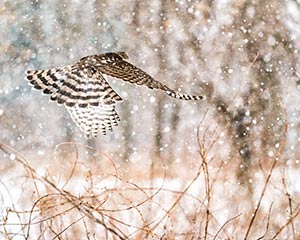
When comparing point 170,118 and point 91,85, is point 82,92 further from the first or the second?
point 170,118

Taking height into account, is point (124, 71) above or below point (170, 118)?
above

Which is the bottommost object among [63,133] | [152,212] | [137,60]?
[152,212]

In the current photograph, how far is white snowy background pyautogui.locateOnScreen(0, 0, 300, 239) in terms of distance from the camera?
2818 millimetres

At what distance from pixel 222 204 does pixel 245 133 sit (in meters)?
0.22

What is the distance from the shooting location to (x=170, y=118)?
288cm

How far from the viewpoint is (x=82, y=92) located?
2867 mm

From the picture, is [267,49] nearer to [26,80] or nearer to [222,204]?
[222,204]

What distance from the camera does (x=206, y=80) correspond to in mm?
2906

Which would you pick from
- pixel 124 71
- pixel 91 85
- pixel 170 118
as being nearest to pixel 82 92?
pixel 91 85

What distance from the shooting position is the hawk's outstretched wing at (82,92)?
286cm

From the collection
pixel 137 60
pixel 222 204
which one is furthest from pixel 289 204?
pixel 137 60

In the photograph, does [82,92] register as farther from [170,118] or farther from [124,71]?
[170,118]

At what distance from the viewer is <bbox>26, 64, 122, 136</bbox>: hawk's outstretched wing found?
286 centimetres

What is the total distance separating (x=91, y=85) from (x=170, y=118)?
9.8 inches
